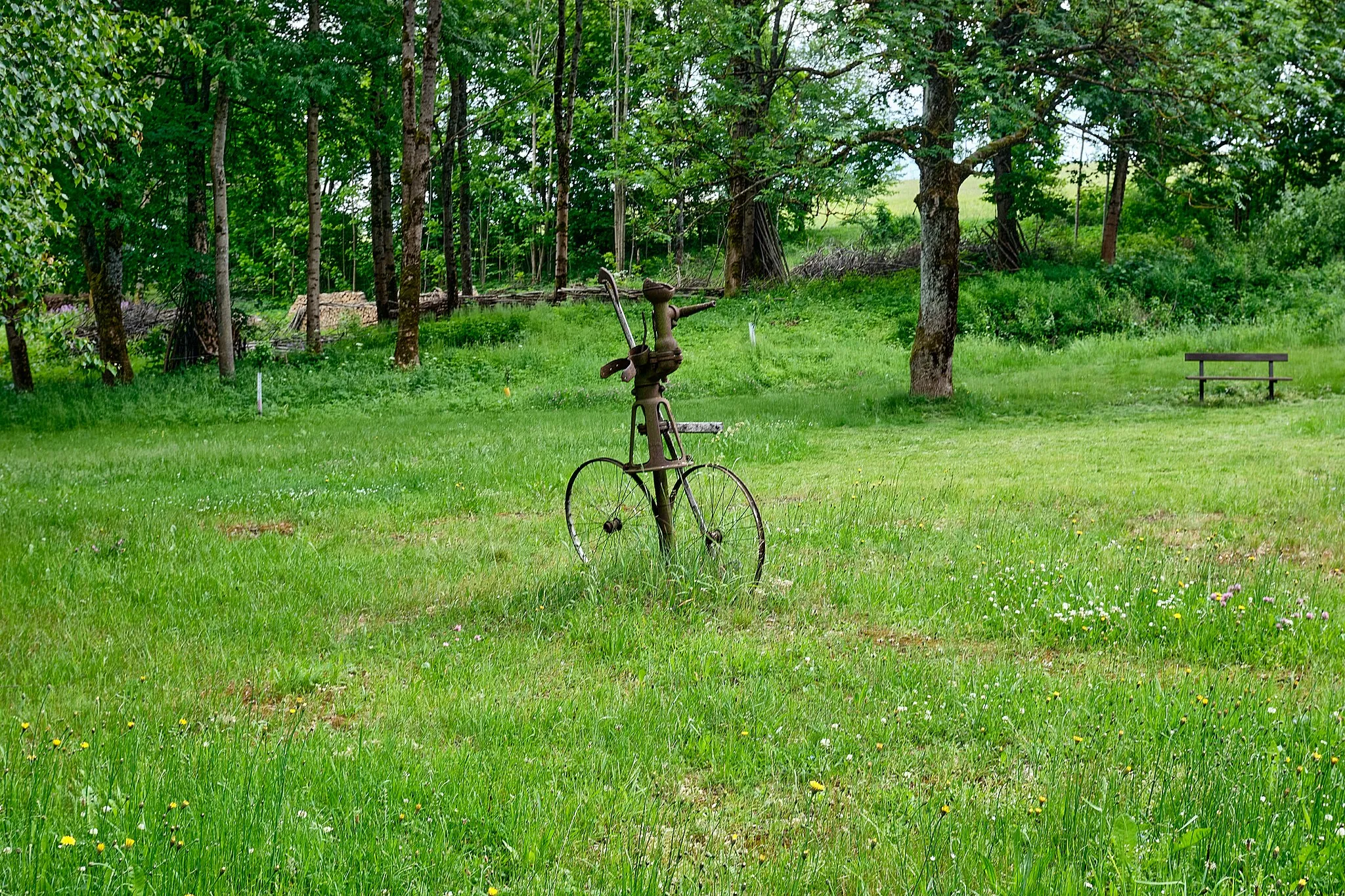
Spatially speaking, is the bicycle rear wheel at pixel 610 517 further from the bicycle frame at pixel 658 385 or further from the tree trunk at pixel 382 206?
the tree trunk at pixel 382 206

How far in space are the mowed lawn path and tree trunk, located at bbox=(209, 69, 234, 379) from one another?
13417 millimetres

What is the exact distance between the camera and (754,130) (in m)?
27.6

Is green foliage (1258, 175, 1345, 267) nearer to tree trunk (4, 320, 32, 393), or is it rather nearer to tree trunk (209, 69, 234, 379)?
tree trunk (209, 69, 234, 379)

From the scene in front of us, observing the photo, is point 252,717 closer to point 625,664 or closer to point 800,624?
point 625,664

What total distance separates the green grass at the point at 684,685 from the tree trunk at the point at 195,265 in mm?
13635

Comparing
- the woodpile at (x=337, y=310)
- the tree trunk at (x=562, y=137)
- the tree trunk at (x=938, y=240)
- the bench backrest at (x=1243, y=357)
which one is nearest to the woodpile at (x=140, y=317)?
the woodpile at (x=337, y=310)

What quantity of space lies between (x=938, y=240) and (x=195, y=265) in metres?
17.3

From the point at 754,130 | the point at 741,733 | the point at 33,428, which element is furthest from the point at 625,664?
the point at 754,130

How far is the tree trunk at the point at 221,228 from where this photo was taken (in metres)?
22.7

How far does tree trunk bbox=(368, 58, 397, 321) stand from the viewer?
29.0m

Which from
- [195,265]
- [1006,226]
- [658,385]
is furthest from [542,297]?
[658,385]

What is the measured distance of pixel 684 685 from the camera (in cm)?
522

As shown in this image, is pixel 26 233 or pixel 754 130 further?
pixel 754 130

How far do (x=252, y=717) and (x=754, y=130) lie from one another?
25139 millimetres
